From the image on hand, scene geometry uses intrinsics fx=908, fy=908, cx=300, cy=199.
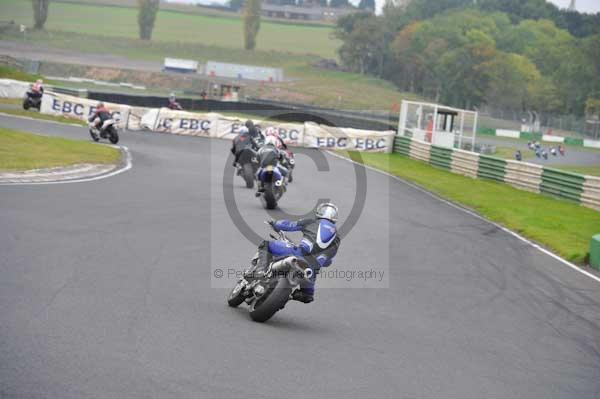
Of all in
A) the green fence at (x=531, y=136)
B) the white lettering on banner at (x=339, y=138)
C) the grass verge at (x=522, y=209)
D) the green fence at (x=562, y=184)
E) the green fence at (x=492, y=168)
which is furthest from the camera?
the green fence at (x=531, y=136)

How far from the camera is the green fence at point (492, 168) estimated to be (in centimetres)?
2991

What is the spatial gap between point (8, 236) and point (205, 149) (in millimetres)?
21244

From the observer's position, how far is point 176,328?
839cm

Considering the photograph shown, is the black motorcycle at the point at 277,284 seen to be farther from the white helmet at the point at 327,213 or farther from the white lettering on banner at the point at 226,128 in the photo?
the white lettering on banner at the point at 226,128

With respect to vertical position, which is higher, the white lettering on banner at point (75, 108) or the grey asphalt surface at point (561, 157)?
the white lettering on banner at point (75, 108)

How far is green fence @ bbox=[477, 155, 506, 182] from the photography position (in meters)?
29.9

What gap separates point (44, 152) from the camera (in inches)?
899

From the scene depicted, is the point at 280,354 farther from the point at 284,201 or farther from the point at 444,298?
the point at 284,201

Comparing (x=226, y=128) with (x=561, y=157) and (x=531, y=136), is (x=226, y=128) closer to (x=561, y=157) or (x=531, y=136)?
(x=561, y=157)

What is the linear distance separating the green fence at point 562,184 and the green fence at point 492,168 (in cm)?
245

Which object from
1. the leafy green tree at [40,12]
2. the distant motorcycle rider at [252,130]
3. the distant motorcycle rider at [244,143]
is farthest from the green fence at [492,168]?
the leafy green tree at [40,12]

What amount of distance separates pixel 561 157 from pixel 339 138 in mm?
12435

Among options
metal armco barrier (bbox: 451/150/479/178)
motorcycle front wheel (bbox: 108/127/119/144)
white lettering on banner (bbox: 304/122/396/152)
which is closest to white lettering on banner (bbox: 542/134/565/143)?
white lettering on banner (bbox: 304/122/396/152)

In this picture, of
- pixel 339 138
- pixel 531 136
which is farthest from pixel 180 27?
pixel 339 138
